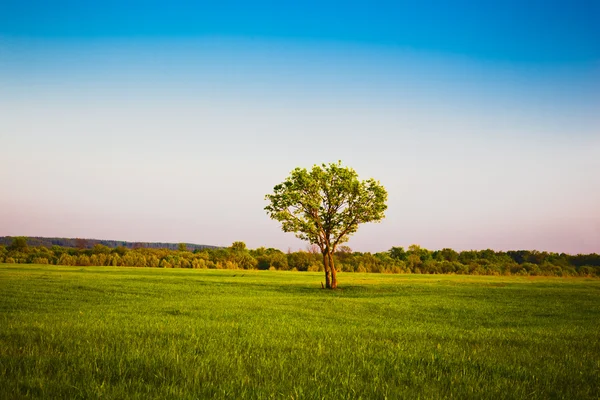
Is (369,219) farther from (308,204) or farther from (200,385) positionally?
(200,385)

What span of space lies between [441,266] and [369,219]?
6203 cm

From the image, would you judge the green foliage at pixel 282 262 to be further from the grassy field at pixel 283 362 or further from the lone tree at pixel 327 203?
the grassy field at pixel 283 362

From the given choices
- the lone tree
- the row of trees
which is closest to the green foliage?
the row of trees

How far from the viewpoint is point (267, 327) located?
45.5 feet

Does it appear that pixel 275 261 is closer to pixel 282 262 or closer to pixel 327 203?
pixel 282 262

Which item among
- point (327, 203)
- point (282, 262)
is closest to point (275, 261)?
point (282, 262)

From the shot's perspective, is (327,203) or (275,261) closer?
(327,203)

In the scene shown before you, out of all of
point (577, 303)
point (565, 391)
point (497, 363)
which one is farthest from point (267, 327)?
point (577, 303)

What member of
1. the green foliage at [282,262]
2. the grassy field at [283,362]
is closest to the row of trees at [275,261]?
the green foliage at [282,262]

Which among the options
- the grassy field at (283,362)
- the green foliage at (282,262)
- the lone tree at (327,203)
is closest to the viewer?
the grassy field at (283,362)

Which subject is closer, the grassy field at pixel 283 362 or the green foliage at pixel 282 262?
the grassy field at pixel 283 362

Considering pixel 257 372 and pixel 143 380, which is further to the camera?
pixel 257 372

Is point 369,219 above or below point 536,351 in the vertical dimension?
above

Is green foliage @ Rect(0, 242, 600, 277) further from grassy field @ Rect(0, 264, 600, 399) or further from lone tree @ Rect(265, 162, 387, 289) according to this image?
grassy field @ Rect(0, 264, 600, 399)
